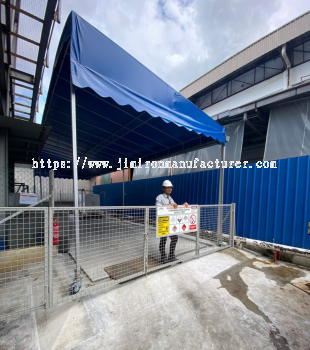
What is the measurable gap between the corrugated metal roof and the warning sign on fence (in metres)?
8.89

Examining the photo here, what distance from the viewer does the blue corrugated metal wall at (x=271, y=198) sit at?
3.90 m

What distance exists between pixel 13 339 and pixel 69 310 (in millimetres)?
546

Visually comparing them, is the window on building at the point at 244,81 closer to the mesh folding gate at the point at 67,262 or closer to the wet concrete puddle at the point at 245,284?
the mesh folding gate at the point at 67,262

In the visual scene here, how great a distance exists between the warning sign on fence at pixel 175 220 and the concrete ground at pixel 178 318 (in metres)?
0.80

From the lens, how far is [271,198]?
4418mm

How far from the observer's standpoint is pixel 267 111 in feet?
20.7

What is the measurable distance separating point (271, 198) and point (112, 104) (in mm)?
4844

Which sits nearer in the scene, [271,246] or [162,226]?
[162,226]

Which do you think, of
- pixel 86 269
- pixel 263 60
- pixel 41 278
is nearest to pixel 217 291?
pixel 86 269

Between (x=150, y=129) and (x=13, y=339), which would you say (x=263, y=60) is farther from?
(x=13, y=339)

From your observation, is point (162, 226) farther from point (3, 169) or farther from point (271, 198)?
point (3, 169)

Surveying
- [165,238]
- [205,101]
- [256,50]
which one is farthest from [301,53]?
[165,238]

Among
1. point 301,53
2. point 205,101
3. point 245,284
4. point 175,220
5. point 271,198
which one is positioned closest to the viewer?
point 245,284

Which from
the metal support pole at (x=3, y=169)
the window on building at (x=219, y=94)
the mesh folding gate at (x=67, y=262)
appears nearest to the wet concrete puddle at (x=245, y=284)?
the mesh folding gate at (x=67, y=262)
